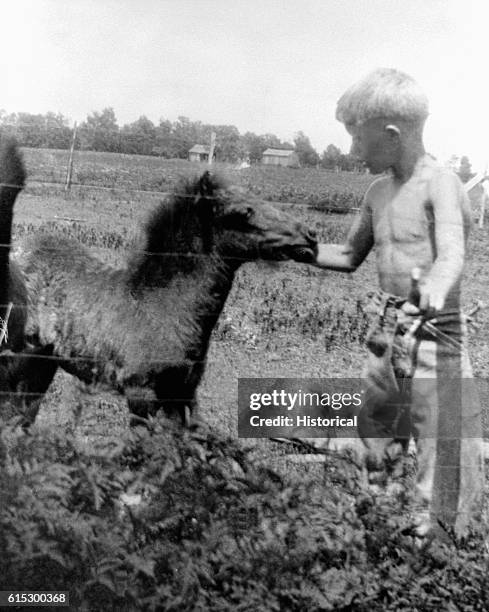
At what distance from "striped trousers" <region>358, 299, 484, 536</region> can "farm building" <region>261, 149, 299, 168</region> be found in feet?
3.09

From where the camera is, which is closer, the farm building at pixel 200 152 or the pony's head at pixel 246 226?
the pony's head at pixel 246 226

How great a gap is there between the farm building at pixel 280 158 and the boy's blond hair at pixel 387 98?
42cm

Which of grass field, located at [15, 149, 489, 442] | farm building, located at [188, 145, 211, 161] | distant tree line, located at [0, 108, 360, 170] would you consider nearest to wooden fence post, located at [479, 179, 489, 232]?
grass field, located at [15, 149, 489, 442]

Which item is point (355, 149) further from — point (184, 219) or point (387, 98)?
point (184, 219)

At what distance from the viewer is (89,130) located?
160 inches

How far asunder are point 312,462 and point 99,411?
1.17 metres

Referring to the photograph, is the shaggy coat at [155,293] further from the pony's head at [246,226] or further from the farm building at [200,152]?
the farm building at [200,152]

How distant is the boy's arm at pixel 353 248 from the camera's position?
3.99 m

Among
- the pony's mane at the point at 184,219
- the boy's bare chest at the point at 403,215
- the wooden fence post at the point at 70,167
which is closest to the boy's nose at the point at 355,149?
Answer: the boy's bare chest at the point at 403,215

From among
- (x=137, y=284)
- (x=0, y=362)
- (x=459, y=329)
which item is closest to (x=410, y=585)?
(x=459, y=329)

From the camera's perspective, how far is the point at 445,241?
3717 mm

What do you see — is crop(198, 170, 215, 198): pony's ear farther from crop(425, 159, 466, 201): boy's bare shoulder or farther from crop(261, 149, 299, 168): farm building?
crop(425, 159, 466, 201): boy's bare shoulder

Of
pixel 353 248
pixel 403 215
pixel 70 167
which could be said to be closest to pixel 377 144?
pixel 403 215

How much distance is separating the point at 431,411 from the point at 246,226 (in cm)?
137
